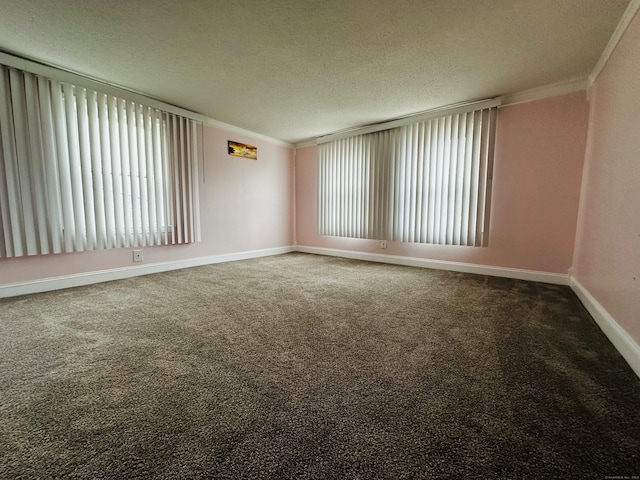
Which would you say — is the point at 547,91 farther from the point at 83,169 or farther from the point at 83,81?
the point at 83,169

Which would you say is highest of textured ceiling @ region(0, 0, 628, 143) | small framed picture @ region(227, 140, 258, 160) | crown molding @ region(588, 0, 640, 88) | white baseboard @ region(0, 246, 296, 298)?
textured ceiling @ region(0, 0, 628, 143)

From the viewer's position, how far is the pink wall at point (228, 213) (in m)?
2.70

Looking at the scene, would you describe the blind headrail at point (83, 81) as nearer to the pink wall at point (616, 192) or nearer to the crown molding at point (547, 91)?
the crown molding at point (547, 91)

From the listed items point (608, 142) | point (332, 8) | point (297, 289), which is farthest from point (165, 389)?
point (608, 142)

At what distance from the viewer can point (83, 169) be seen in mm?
2656

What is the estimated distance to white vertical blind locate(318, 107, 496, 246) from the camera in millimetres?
3152

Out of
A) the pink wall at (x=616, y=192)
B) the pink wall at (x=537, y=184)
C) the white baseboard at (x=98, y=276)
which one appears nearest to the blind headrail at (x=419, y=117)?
the pink wall at (x=537, y=184)

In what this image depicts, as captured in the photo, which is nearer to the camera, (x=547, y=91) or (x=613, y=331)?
(x=613, y=331)

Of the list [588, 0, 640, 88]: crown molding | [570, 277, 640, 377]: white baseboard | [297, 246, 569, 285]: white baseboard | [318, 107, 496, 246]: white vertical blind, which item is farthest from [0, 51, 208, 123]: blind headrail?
[570, 277, 640, 377]: white baseboard

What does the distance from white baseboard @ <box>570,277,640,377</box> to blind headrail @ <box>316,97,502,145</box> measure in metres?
2.24

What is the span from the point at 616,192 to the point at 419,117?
7.57ft

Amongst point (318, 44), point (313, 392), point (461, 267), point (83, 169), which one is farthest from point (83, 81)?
point (461, 267)

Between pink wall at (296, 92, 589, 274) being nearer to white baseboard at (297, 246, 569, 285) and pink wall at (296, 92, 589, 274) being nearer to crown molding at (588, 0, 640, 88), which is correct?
white baseboard at (297, 246, 569, 285)

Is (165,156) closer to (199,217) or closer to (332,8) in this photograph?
(199,217)
